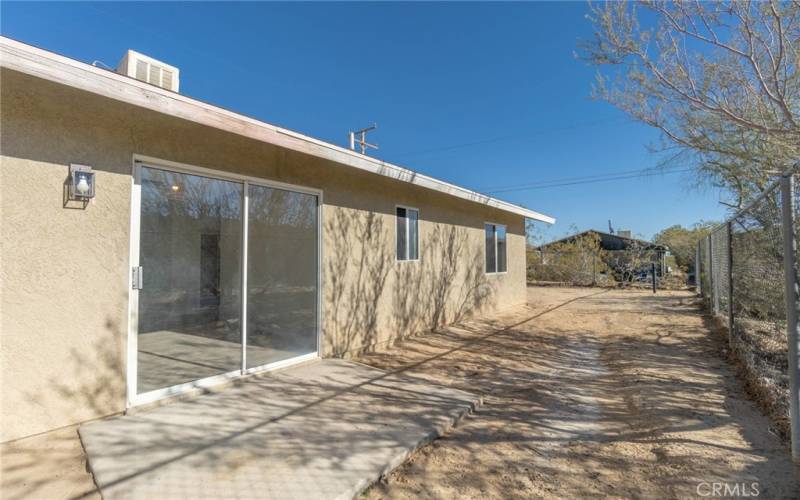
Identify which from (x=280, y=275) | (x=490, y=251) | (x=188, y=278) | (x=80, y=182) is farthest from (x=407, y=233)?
(x=80, y=182)

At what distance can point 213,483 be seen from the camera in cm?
217

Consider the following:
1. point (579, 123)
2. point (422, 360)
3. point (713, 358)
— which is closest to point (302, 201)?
point (422, 360)

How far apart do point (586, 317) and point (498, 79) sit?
854 cm

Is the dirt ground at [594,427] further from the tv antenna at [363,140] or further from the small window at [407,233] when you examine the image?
the tv antenna at [363,140]

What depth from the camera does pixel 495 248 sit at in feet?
32.0

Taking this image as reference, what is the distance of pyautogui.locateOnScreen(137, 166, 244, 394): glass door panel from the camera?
330 cm

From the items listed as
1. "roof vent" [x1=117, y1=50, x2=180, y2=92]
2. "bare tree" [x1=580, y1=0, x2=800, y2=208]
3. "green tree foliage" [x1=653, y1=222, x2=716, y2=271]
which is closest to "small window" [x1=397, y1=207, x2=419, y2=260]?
"bare tree" [x1=580, y1=0, x2=800, y2=208]

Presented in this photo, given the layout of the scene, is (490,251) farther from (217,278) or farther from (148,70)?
(148,70)

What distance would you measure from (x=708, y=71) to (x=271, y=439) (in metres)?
5.56

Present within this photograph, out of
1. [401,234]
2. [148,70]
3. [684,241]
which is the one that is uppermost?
[148,70]

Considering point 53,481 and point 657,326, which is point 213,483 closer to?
point 53,481

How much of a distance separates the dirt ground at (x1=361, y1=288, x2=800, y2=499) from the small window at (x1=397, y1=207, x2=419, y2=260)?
1.47m

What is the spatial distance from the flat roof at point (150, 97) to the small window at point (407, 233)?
1.61 metres

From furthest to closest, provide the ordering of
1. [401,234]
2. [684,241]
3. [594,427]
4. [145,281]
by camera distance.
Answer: [684,241]
[401,234]
[145,281]
[594,427]
